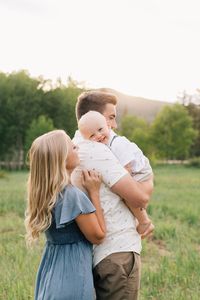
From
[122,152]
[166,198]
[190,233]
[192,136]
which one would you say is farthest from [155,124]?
[122,152]

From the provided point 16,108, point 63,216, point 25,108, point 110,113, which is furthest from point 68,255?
point 25,108

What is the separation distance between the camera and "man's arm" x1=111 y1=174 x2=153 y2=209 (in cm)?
273

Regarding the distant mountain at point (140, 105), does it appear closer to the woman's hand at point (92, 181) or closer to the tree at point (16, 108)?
the tree at point (16, 108)

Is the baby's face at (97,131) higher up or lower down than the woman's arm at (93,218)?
higher up

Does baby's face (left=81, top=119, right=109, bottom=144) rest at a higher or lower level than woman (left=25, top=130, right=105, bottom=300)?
higher

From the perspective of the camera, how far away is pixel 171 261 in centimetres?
621

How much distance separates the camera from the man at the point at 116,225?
2.75 meters

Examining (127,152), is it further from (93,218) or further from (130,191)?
(93,218)

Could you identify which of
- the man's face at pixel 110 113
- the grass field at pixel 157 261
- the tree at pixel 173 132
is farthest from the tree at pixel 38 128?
the man's face at pixel 110 113

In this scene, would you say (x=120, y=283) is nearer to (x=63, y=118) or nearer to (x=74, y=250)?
(x=74, y=250)

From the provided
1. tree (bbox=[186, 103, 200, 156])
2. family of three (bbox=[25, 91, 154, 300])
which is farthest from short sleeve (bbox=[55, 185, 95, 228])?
tree (bbox=[186, 103, 200, 156])

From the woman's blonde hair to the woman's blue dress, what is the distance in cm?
5

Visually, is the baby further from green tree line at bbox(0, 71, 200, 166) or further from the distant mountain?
the distant mountain

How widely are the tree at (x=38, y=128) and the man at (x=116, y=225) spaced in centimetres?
4897
